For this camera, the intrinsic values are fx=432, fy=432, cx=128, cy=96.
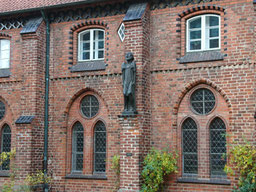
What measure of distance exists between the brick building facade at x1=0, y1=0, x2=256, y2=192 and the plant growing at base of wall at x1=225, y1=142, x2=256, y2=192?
17.6 inches

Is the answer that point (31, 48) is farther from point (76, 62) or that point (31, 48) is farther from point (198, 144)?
point (198, 144)

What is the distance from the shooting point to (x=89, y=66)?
1585 cm

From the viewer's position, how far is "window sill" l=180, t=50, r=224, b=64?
13.8 m

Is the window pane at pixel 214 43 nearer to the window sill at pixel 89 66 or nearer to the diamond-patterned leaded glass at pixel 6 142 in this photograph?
the window sill at pixel 89 66

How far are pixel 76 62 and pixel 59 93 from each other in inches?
52.3

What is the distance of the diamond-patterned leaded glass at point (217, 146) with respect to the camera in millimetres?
13642

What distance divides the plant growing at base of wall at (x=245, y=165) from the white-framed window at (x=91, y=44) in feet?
20.0

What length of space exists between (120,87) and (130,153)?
2.52 m

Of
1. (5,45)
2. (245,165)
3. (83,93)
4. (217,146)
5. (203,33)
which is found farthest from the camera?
(5,45)

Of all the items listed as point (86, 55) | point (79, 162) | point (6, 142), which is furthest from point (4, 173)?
point (86, 55)

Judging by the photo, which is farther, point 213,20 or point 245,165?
point 213,20

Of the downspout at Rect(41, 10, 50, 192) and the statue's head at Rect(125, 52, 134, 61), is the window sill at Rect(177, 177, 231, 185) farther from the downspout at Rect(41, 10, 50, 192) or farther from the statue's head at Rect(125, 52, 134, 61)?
the downspout at Rect(41, 10, 50, 192)

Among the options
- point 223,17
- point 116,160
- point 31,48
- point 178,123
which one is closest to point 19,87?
point 31,48

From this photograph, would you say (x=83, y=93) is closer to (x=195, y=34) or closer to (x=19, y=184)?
(x=19, y=184)
